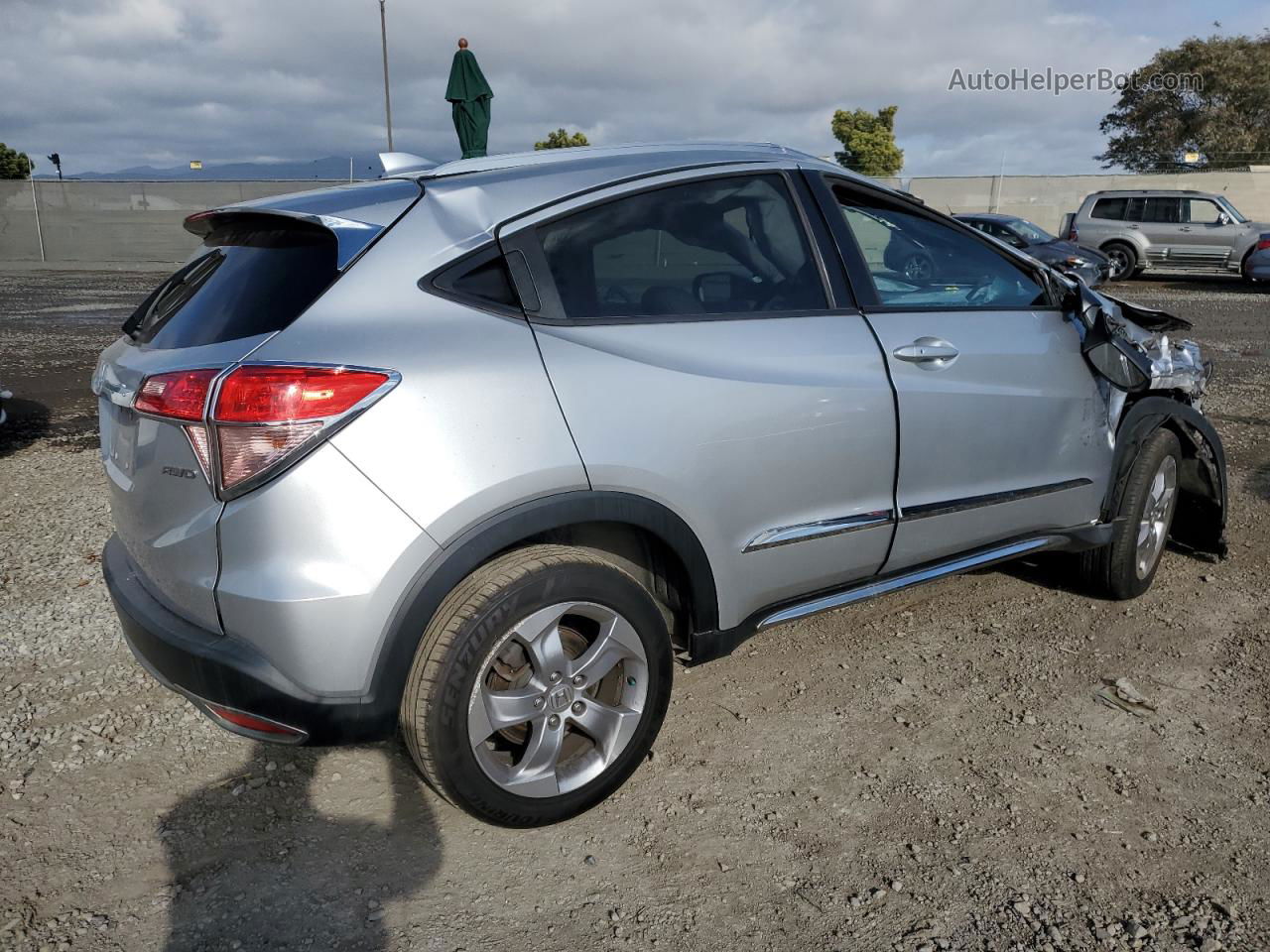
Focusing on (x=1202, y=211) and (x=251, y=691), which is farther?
(x=1202, y=211)

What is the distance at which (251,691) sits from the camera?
2.19 meters

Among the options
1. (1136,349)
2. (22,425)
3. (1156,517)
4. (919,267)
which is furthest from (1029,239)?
(22,425)

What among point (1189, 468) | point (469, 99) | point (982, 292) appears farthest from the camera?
point (469, 99)

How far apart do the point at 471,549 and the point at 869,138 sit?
52593mm

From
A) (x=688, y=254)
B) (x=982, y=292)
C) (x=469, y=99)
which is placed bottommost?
(x=982, y=292)

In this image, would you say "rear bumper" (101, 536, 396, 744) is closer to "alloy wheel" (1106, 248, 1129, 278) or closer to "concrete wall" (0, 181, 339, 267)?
"alloy wheel" (1106, 248, 1129, 278)

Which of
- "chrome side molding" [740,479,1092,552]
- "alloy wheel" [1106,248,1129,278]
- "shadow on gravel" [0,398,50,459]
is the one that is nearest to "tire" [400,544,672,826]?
"chrome side molding" [740,479,1092,552]

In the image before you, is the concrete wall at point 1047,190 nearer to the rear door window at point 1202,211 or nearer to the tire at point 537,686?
the rear door window at point 1202,211

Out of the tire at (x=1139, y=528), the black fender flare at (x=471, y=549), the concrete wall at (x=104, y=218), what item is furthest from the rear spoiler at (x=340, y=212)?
the concrete wall at (x=104, y=218)

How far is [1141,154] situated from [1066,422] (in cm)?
4648

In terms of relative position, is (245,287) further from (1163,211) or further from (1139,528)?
(1163,211)

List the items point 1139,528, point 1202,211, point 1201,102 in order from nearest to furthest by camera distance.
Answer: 1. point 1139,528
2. point 1202,211
3. point 1201,102

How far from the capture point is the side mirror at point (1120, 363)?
363 cm

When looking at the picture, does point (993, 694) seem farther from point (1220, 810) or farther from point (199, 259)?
point (199, 259)
